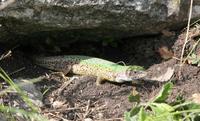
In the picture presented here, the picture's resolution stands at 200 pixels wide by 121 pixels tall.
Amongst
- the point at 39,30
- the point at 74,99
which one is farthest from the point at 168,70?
the point at 39,30

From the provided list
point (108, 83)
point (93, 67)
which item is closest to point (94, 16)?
point (93, 67)

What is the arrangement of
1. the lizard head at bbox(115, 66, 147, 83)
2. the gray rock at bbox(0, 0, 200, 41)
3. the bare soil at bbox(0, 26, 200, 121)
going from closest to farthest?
the bare soil at bbox(0, 26, 200, 121) → the gray rock at bbox(0, 0, 200, 41) → the lizard head at bbox(115, 66, 147, 83)

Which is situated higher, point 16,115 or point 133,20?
point 133,20

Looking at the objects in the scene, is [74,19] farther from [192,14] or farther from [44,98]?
[192,14]

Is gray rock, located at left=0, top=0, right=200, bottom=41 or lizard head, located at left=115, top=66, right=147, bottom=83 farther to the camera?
lizard head, located at left=115, top=66, right=147, bottom=83

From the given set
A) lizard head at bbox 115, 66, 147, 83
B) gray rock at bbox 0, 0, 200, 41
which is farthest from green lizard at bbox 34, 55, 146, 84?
gray rock at bbox 0, 0, 200, 41

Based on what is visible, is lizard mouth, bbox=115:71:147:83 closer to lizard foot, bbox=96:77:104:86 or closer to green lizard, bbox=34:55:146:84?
green lizard, bbox=34:55:146:84

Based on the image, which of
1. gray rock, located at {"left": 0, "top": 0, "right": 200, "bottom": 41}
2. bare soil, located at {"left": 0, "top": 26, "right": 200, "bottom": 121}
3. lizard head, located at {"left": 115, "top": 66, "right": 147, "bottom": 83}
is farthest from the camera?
lizard head, located at {"left": 115, "top": 66, "right": 147, "bottom": 83}

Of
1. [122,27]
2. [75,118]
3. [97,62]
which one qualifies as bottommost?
[75,118]
